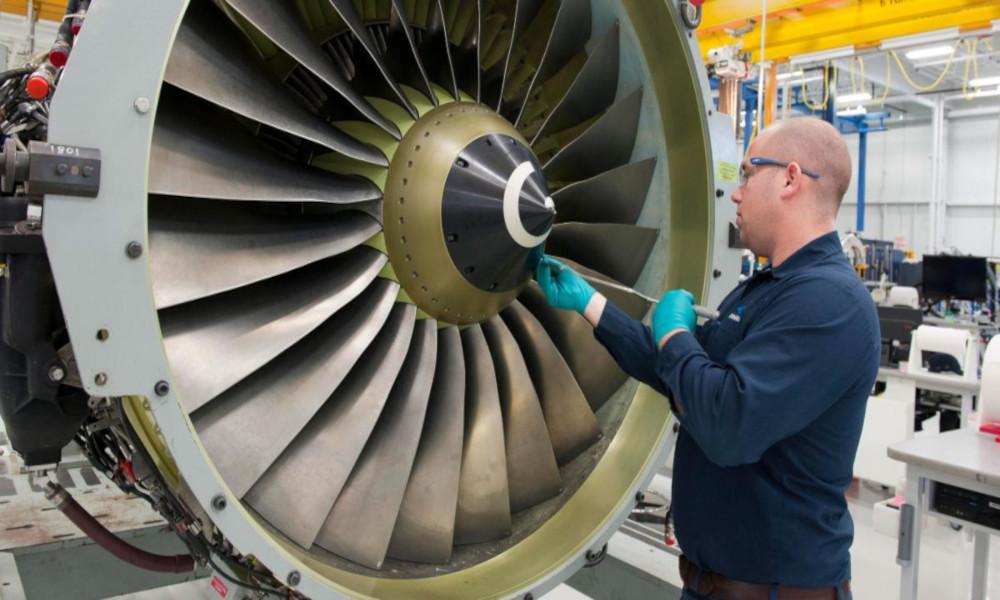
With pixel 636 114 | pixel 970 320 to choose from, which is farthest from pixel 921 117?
pixel 636 114

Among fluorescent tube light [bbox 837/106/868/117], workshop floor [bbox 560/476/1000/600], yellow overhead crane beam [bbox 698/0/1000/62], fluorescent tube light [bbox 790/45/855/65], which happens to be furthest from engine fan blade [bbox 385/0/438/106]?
fluorescent tube light [bbox 837/106/868/117]

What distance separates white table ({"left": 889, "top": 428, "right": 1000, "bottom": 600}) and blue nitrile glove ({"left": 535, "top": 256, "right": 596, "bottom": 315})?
6.51 feet

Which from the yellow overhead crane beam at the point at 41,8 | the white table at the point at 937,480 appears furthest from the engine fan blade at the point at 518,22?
the yellow overhead crane beam at the point at 41,8

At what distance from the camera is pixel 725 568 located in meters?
1.88

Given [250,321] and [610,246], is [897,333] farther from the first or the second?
[250,321]

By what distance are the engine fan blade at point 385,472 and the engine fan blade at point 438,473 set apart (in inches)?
3.4

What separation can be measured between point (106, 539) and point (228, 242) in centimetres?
91

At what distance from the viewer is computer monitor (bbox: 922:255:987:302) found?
848cm

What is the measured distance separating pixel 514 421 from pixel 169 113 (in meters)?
1.26

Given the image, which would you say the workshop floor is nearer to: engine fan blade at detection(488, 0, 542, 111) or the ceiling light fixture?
engine fan blade at detection(488, 0, 542, 111)

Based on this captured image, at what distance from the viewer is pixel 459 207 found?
6.01 ft

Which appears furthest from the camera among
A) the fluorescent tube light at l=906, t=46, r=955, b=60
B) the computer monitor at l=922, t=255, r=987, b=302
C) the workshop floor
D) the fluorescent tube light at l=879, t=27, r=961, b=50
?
the fluorescent tube light at l=906, t=46, r=955, b=60

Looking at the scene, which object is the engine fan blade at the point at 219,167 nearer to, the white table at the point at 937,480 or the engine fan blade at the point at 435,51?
the engine fan blade at the point at 435,51

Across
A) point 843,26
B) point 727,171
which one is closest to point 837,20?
point 843,26
